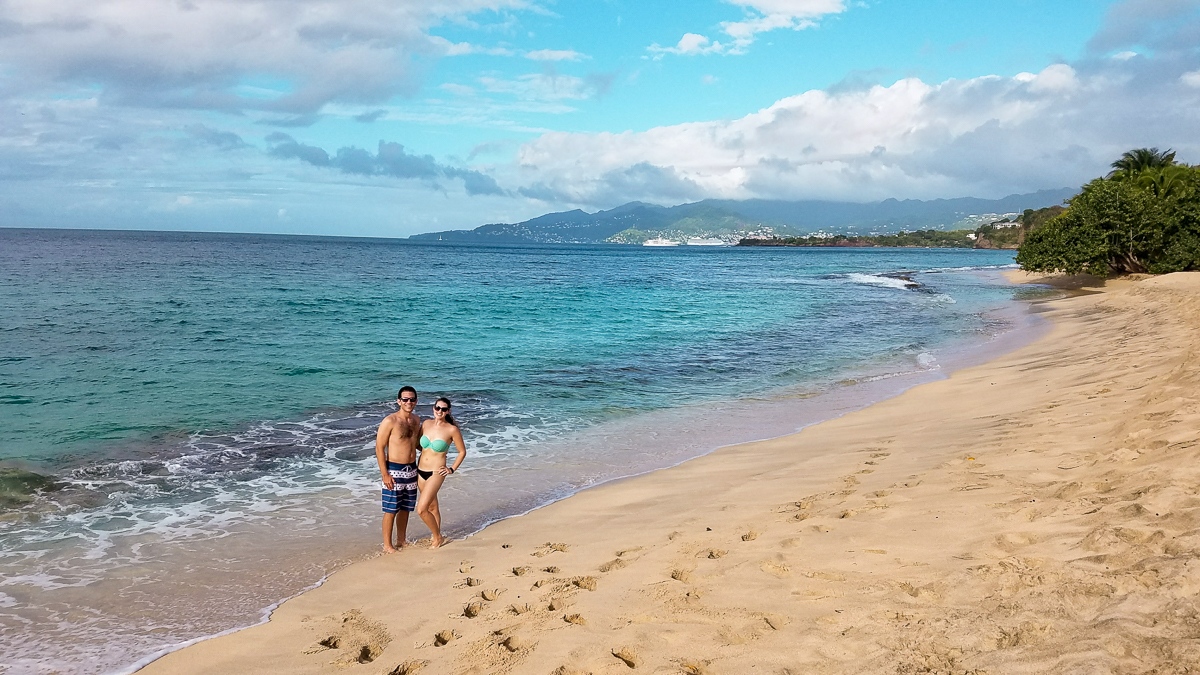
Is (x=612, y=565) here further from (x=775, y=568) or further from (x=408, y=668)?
(x=408, y=668)

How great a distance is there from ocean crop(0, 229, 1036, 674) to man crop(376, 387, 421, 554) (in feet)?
1.40

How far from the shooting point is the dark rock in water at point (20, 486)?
8469mm

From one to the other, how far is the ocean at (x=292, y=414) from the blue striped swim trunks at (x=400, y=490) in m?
0.55

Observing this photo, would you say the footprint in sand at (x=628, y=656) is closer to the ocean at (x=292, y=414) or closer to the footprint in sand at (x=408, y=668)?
the footprint in sand at (x=408, y=668)

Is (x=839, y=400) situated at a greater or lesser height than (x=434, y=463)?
lesser

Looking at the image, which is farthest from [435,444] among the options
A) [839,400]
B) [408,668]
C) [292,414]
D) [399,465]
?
[839,400]

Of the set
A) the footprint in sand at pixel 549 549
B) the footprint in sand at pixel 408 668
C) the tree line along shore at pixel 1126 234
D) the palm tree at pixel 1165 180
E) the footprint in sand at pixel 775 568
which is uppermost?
the palm tree at pixel 1165 180

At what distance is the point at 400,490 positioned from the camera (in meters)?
7.12

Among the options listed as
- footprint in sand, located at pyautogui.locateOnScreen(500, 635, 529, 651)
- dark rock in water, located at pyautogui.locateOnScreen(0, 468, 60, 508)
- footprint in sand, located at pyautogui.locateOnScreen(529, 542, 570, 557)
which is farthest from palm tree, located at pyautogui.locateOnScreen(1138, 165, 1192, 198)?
dark rock in water, located at pyautogui.locateOnScreen(0, 468, 60, 508)

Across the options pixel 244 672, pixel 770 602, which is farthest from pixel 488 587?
A: pixel 770 602

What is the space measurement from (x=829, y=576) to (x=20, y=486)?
10.0m

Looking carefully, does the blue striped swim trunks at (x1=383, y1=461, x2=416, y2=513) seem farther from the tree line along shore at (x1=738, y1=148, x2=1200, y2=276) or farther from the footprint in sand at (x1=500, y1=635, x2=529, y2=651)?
the tree line along shore at (x1=738, y1=148, x2=1200, y2=276)

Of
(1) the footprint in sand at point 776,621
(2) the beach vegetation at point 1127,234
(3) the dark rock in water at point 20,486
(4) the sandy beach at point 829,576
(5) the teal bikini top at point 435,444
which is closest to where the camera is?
(4) the sandy beach at point 829,576

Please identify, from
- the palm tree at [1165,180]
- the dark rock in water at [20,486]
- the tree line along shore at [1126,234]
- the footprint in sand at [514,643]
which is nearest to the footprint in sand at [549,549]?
the footprint in sand at [514,643]
